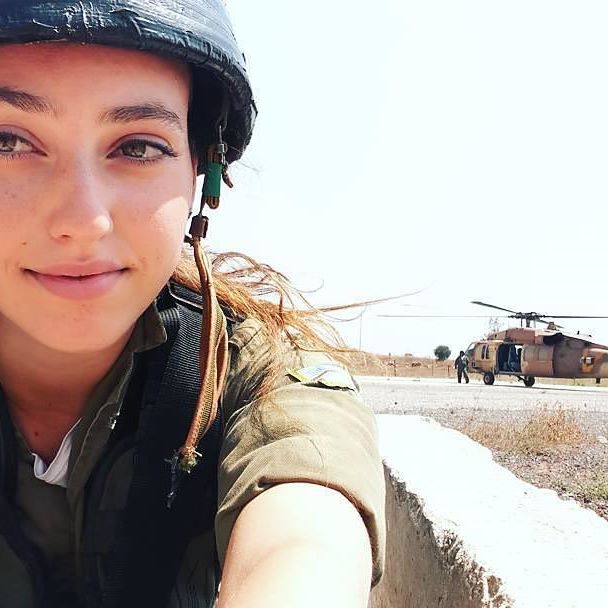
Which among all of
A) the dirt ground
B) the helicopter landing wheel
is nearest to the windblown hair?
the dirt ground

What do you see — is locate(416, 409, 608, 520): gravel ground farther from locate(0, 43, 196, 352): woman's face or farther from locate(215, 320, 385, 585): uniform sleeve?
locate(0, 43, 196, 352): woman's face

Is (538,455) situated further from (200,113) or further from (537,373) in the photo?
(537,373)

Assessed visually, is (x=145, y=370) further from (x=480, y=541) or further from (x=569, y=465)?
(x=569, y=465)

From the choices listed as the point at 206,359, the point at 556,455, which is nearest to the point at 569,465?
the point at 556,455

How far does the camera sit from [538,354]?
26297mm

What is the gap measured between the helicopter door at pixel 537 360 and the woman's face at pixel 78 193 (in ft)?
86.1

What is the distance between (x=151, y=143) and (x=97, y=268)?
11.3 inches

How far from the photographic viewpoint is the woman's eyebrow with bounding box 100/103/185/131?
53.8 inches

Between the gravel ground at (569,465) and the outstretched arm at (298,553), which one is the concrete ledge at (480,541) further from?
the gravel ground at (569,465)

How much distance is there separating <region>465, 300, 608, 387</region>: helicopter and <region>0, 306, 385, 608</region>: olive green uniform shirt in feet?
76.4

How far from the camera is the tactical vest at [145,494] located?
1540 millimetres

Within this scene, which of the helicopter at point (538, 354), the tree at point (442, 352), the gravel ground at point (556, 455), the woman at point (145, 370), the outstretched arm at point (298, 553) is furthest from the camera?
the tree at point (442, 352)

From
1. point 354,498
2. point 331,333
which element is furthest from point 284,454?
point 331,333

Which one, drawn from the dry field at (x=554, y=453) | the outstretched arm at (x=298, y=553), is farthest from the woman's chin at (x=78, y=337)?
the dry field at (x=554, y=453)
